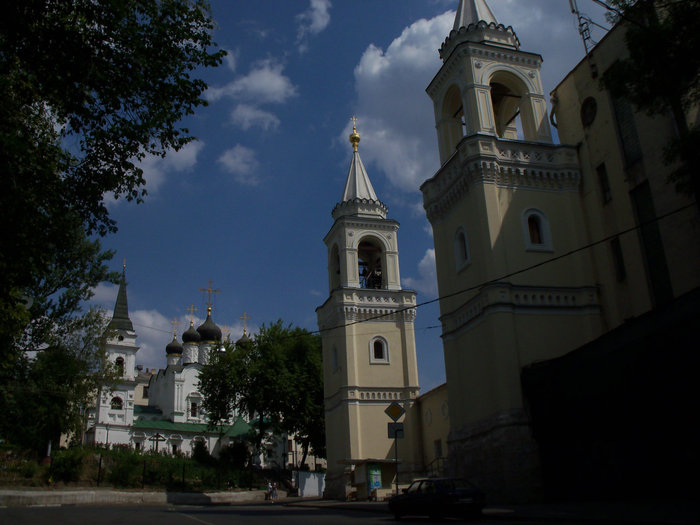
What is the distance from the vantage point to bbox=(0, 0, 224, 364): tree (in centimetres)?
1139

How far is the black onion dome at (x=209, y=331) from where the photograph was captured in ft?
261

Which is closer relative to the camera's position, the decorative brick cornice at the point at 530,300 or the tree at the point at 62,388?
the decorative brick cornice at the point at 530,300

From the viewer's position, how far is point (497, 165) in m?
22.3

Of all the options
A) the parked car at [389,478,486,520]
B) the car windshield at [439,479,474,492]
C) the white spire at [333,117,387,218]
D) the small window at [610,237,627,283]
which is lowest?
the parked car at [389,478,486,520]

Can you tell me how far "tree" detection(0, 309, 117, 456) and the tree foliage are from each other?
24.9ft

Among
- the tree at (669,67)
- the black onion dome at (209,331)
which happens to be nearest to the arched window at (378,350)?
the tree at (669,67)

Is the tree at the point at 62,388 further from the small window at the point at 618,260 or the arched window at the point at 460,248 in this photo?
the small window at the point at 618,260

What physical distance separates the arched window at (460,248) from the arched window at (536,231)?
7.58 feet

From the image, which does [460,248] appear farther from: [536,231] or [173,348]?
[173,348]

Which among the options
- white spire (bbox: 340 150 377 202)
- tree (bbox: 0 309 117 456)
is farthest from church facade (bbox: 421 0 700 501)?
tree (bbox: 0 309 117 456)

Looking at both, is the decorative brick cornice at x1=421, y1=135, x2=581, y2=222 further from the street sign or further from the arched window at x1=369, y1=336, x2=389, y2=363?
the arched window at x1=369, y1=336, x2=389, y2=363

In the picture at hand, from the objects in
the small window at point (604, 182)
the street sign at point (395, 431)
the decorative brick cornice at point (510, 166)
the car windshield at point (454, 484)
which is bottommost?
the car windshield at point (454, 484)

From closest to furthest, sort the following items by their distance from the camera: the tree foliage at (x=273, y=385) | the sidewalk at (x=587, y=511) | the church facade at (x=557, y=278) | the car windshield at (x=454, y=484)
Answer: the sidewalk at (x=587, y=511), the car windshield at (x=454, y=484), the church facade at (x=557, y=278), the tree foliage at (x=273, y=385)

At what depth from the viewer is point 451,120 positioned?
26.6m
